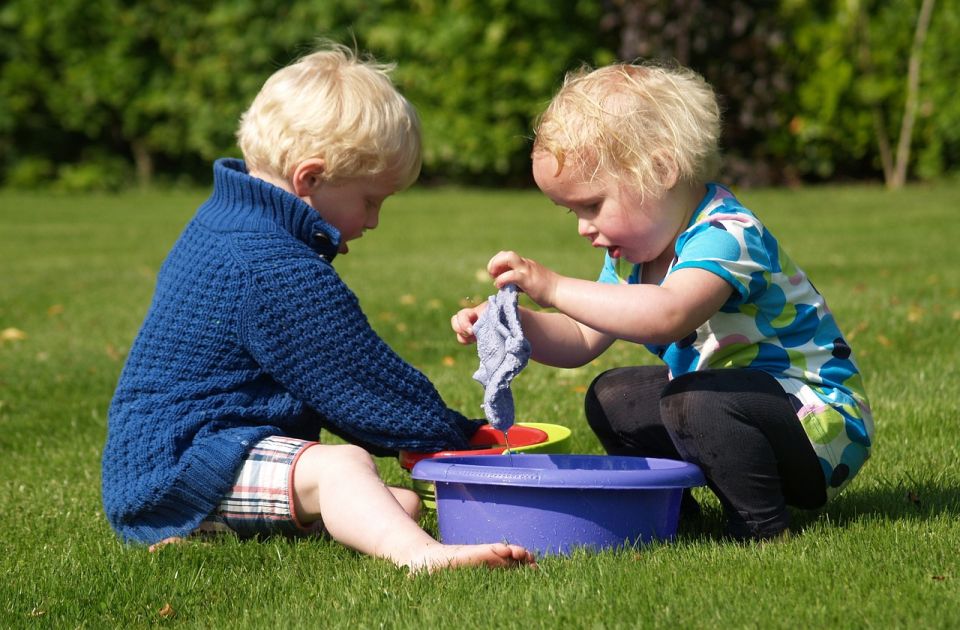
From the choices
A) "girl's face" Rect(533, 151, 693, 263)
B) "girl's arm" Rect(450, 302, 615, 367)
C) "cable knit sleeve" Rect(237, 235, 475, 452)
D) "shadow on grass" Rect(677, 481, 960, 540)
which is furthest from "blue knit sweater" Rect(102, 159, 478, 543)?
"shadow on grass" Rect(677, 481, 960, 540)

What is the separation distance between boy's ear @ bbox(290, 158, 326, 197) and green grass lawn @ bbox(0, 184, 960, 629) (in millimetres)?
853

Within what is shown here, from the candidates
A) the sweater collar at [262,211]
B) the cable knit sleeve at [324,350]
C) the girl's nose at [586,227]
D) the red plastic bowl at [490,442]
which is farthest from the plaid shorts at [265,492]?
the girl's nose at [586,227]

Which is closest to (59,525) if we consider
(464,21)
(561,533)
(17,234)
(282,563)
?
(282,563)

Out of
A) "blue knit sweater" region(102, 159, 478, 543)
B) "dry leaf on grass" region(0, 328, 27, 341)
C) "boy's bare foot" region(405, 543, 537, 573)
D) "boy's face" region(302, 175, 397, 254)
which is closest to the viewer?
"boy's bare foot" region(405, 543, 537, 573)

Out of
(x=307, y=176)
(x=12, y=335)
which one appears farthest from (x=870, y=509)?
(x=12, y=335)

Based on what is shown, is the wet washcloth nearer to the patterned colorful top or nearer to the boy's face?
the patterned colorful top

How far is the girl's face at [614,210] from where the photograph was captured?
2.60 metres

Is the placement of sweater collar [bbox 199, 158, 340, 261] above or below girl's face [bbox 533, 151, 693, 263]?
below

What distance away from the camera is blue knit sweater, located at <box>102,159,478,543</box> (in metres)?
2.70

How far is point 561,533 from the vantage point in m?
2.47

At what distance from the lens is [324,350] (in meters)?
2.74

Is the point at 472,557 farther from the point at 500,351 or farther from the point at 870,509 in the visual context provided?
the point at 870,509

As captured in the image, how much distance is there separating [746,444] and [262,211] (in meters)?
1.25

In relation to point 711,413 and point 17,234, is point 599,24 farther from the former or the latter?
point 711,413
